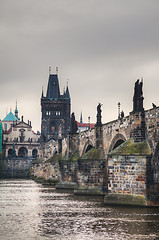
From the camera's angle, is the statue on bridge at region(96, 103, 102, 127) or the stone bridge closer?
the stone bridge

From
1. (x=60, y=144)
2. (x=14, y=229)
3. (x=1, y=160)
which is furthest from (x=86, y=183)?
(x=1, y=160)

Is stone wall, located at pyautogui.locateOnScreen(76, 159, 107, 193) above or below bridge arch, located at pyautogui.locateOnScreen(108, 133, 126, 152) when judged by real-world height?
below

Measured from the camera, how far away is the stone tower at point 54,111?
146250mm

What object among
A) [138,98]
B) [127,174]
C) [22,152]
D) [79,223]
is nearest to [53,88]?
[22,152]

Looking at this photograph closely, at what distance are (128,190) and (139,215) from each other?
414 cm

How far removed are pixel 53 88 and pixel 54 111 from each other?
999cm

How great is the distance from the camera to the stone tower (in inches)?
5758

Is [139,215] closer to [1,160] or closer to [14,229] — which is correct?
[14,229]

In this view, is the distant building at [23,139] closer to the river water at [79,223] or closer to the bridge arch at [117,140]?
the bridge arch at [117,140]

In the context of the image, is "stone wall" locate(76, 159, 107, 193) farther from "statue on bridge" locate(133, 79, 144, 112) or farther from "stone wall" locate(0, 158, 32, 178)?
"stone wall" locate(0, 158, 32, 178)

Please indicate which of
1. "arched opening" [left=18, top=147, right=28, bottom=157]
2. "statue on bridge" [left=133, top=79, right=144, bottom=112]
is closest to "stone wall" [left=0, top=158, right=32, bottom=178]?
"arched opening" [left=18, top=147, right=28, bottom=157]

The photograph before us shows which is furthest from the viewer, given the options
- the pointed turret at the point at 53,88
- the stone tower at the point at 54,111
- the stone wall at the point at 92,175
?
the pointed turret at the point at 53,88

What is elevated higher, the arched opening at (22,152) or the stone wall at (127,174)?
the arched opening at (22,152)

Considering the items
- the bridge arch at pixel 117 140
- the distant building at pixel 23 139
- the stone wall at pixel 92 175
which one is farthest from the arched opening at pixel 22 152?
the bridge arch at pixel 117 140
